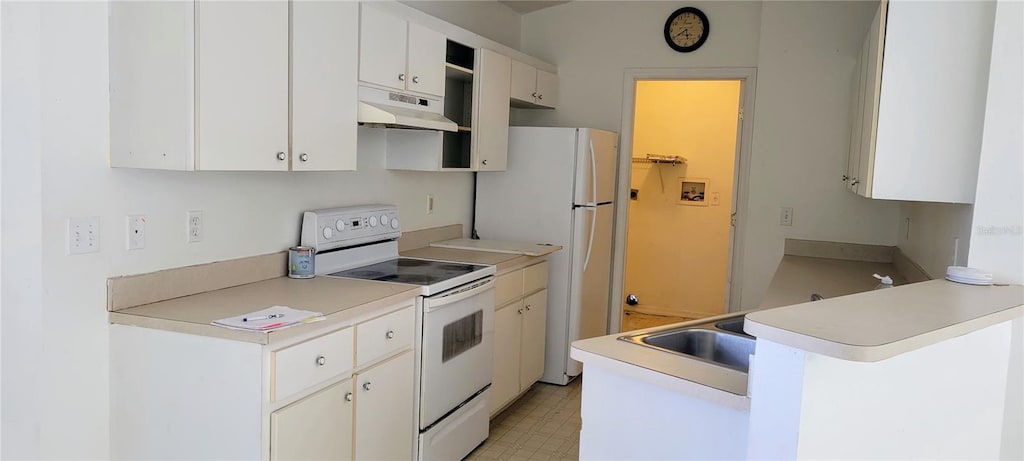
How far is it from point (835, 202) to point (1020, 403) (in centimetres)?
252

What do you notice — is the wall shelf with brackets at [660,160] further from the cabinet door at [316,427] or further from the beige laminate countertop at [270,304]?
the cabinet door at [316,427]

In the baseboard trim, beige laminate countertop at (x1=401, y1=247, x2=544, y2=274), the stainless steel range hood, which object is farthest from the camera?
the baseboard trim

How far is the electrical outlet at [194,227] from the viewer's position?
252 cm

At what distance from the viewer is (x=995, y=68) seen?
221 centimetres

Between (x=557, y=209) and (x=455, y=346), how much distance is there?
1511mm

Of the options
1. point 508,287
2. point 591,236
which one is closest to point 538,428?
point 508,287

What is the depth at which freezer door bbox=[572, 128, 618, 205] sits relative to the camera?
4.42 meters

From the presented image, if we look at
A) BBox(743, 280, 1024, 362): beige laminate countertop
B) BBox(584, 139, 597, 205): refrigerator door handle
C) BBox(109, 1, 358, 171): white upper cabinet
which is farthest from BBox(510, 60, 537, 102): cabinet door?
BBox(743, 280, 1024, 362): beige laminate countertop

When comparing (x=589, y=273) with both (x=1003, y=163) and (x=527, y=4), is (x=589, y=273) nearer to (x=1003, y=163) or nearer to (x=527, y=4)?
(x=527, y=4)

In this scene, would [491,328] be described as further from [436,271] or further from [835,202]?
[835,202]

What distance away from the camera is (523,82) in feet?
14.9

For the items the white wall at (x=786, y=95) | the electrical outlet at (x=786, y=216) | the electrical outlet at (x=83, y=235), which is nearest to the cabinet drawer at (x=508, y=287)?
the white wall at (x=786, y=95)

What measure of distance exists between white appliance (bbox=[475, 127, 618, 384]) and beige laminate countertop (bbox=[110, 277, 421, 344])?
5.73 ft

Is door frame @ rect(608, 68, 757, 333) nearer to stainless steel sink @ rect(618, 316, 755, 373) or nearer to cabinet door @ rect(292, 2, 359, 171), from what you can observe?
stainless steel sink @ rect(618, 316, 755, 373)
